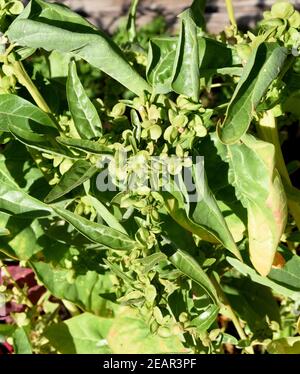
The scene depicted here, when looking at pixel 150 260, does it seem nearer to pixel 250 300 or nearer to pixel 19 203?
pixel 19 203

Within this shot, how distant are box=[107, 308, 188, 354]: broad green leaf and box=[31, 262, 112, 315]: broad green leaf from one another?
0.16 feet

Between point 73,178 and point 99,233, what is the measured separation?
0.31ft

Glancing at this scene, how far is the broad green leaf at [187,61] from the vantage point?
0.81m

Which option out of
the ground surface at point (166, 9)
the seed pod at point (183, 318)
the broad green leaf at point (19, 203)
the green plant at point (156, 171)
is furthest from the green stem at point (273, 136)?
the ground surface at point (166, 9)

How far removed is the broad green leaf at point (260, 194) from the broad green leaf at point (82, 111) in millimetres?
176

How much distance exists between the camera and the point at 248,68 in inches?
29.9

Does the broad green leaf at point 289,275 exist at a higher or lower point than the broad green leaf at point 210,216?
lower

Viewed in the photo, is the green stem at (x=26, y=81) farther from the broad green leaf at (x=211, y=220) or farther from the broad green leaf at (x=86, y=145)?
the broad green leaf at (x=211, y=220)

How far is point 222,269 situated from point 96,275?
216 mm

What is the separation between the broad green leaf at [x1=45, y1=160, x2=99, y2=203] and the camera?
81cm

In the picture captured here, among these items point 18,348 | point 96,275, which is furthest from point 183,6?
point 18,348

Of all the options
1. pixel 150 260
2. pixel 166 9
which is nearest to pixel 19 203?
pixel 150 260

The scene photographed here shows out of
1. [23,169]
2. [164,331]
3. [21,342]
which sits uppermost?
[23,169]

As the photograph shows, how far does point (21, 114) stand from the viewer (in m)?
0.89
